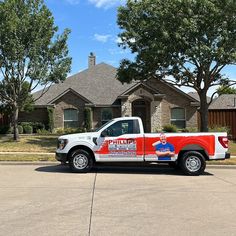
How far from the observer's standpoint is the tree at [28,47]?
2305cm

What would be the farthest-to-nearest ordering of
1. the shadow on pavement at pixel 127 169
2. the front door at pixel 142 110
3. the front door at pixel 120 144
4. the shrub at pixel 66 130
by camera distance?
the front door at pixel 142 110 < the shrub at pixel 66 130 < the shadow on pavement at pixel 127 169 < the front door at pixel 120 144

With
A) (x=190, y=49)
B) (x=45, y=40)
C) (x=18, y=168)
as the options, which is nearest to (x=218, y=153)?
(x=18, y=168)

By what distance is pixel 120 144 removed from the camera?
530 inches

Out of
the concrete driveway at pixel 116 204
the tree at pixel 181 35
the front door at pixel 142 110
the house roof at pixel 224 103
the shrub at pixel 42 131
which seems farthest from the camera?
the house roof at pixel 224 103

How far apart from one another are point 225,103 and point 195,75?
51.4 ft

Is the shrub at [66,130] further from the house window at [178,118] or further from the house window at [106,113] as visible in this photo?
the house window at [178,118]

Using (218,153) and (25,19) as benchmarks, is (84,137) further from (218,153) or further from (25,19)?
(25,19)

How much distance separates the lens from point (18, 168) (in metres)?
14.8

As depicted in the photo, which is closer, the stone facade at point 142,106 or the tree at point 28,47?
the tree at point 28,47

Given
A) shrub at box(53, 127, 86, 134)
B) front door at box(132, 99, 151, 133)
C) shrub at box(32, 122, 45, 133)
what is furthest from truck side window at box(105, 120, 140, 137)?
shrub at box(32, 122, 45, 133)

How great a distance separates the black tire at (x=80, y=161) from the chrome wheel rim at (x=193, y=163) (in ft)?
10.9

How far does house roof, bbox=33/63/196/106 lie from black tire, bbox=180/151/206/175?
66.0ft

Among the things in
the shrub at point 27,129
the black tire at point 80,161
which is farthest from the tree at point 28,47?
the black tire at point 80,161

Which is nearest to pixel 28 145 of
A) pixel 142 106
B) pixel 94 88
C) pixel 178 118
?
pixel 142 106
